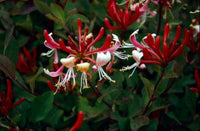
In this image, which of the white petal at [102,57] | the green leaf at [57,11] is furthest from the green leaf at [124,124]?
the green leaf at [57,11]

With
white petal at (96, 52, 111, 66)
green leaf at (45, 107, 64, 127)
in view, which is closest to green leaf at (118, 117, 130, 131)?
green leaf at (45, 107, 64, 127)

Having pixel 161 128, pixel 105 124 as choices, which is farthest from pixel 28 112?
pixel 161 128

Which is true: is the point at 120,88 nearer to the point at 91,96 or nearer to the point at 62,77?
the point at 91,96

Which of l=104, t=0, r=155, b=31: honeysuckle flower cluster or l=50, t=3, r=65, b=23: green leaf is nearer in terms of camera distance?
l=104, t=0, r=155, b=31: honeysuckle flower cluster

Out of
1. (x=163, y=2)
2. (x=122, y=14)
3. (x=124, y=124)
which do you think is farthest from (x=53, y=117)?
(x=163, y=2)

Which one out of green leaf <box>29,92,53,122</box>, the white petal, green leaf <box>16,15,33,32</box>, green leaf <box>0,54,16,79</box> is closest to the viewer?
the white petal

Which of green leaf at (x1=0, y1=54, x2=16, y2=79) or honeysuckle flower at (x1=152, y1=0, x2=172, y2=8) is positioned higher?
honeysuckle flower at (x1=152, y1=0, x2=172, y2=8)

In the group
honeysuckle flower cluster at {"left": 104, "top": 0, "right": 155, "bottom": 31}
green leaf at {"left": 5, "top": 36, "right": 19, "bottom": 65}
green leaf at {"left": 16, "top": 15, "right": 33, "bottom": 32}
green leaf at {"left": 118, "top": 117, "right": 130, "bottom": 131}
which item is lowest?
green leaf at {"left": 118, "top": 117, "right": 130, "bottom": 131}

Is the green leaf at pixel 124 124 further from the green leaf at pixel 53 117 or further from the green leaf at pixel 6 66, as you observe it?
the green leaf at pixel 6 66

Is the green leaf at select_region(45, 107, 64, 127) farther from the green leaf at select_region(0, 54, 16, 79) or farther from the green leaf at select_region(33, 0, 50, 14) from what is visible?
the green leaf at select_region(33, 0, 50, 14)
